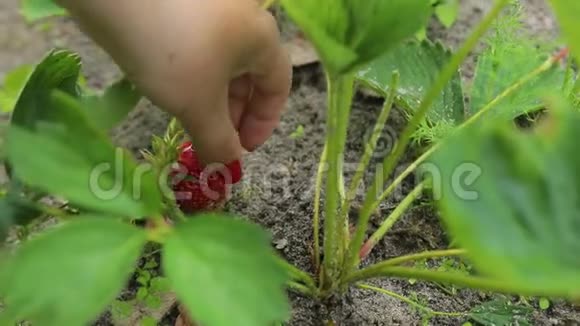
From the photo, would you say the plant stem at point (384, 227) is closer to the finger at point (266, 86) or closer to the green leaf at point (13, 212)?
the finger at point (266, 86)

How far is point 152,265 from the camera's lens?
2.70ft

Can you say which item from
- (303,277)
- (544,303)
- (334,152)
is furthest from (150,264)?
(544,303)

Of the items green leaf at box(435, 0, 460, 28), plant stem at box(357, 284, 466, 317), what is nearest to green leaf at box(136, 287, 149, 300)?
plant stem at box(357, 284, 466, 317)

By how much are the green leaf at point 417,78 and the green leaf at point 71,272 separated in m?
0.47

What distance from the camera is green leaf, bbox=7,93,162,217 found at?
0.45 m

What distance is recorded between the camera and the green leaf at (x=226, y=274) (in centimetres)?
43

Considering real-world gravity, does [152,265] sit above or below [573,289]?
below

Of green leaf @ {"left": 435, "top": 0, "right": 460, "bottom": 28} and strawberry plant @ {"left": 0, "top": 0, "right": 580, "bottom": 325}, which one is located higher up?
strawberry plant @ {"left": 0, "top": 0, "right": 580, "bottom": 325}

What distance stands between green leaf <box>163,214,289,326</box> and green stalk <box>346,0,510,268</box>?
187 millimetres

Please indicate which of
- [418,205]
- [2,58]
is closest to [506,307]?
[418,205]

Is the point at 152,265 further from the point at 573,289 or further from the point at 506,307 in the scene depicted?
the point at 573,289

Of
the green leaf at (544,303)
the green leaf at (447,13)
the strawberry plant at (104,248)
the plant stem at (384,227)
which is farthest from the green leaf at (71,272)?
the green leaf at (447,13)

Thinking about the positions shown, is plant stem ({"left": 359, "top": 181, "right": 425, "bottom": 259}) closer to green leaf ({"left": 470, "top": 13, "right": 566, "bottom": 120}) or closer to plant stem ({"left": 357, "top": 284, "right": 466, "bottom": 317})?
plant stem ({"left": 357, "top": 284, "right": 466, "bottom": 317})

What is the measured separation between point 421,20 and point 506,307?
1.22 ft
